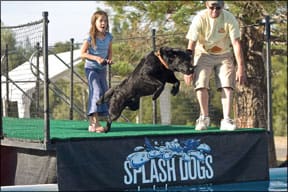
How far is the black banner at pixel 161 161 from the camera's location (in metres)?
6.79

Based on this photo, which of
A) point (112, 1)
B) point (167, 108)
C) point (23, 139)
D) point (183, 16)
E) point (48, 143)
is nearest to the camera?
point (48, 143)

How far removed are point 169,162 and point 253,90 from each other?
6556mm

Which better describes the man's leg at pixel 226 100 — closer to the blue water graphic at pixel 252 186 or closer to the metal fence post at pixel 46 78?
the blue water graphic at pixel 252 186

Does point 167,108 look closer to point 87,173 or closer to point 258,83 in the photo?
point 258,83

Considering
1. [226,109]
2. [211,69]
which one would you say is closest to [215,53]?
[211,69]

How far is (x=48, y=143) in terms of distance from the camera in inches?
263

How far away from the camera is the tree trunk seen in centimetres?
1330

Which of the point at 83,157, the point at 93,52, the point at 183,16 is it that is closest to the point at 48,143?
the point at 83,157

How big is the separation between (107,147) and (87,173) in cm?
31

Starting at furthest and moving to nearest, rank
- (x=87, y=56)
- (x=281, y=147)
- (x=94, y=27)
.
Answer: (x=281, y=147)
(x=94, y=27)
(x=87, y=56)

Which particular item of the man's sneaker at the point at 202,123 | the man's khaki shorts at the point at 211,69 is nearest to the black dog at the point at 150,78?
the man's khaki shorts at the point at 211,69

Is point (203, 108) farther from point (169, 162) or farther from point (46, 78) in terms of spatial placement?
point (46, 78)

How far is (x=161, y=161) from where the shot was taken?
23.6 ft

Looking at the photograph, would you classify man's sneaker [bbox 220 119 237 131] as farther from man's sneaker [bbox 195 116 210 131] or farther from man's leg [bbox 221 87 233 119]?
man's sneaker [bbox 195 116 210 131]
